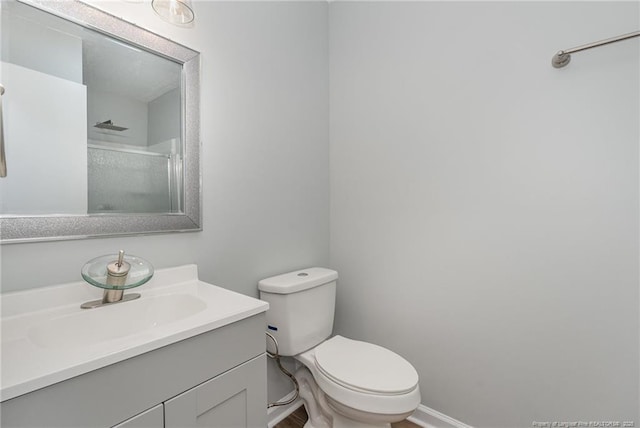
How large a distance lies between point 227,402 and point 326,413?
2.35 feet

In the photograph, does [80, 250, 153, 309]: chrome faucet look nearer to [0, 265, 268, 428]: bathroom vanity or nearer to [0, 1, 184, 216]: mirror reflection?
[0, 265, 268, 428]: bathroom vanity

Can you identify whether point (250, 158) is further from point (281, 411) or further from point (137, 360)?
point (281, 411)

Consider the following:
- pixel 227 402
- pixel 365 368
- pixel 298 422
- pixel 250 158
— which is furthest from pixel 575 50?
pixel 298 422

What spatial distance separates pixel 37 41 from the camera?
2.77 feet

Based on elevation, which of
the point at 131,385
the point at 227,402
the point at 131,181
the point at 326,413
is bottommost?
the point at 326,413

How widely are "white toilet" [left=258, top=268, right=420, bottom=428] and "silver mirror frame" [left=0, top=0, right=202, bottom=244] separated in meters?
0.52

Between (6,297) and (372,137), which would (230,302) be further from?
(372,137)

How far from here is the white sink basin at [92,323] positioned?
1.79 feet

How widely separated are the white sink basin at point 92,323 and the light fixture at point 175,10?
35.3 inches

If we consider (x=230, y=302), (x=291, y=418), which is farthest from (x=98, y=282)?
(x=291, y=418)

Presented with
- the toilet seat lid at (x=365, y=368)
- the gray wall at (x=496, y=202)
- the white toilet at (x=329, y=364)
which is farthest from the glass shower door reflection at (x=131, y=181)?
the gray wall at (x=496, y=202)

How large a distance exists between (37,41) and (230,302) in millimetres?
971

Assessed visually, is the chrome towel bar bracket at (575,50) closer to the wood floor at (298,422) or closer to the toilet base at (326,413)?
the toilet base at (326,413)

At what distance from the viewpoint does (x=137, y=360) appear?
24.6 inches
